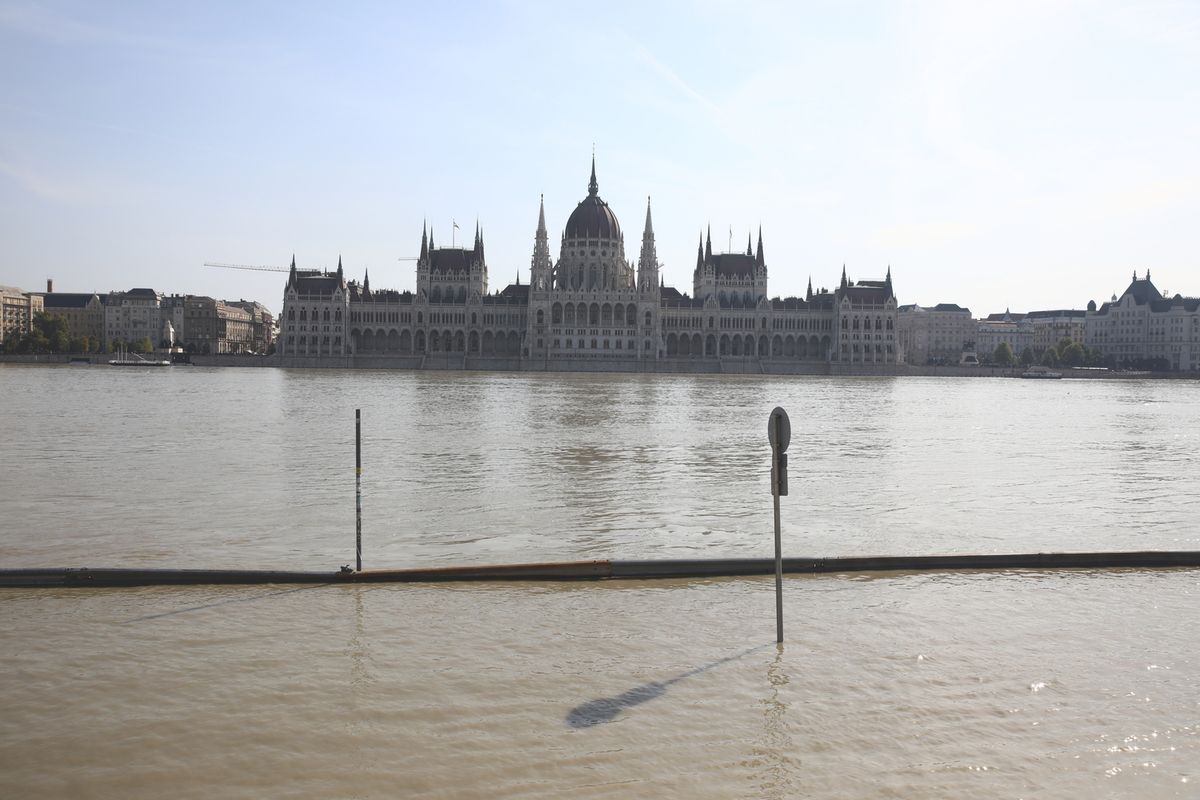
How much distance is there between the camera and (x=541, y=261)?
15562cm

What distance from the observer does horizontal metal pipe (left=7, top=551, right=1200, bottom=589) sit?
10469 millimetres

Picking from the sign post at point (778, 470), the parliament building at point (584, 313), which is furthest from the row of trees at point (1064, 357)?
the sign post at point (778, 470)

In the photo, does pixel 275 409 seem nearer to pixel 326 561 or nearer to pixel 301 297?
pixel 326 561

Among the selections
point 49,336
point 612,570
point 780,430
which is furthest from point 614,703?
point 49,336

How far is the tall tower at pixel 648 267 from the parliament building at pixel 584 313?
0.20m

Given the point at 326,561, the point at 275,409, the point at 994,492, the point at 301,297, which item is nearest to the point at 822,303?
the point at 301,297

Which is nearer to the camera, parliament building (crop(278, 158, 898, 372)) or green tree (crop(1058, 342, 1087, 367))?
parliament building (crop(278, 158, 898, 372))

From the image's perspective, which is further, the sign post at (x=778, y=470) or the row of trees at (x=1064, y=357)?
the row of trees at (x=1064, y=357)

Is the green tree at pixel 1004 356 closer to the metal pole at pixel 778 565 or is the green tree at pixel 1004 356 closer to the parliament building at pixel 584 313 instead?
the parliament building at pixel 584 313

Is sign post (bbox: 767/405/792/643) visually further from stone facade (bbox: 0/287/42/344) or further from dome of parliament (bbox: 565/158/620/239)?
stone facade (bbox: 0/287/42/344)

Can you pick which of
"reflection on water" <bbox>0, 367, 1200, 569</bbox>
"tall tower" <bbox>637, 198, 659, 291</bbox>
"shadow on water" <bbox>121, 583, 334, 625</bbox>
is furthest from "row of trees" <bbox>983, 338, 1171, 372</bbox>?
"shadow on water" <bbox>121, 583, 334, 625</bbox>

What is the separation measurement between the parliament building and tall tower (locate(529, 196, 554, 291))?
21 cm

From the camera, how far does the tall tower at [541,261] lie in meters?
154

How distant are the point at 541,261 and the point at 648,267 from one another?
16.6 meters
